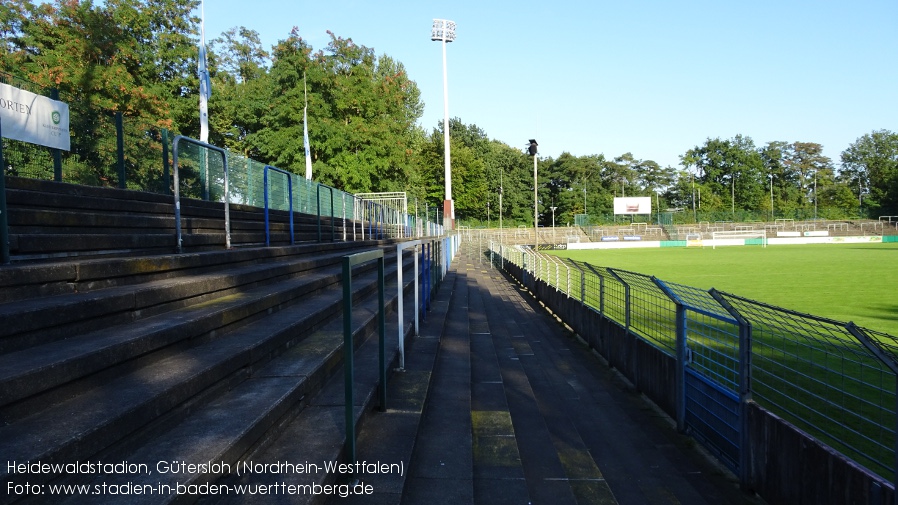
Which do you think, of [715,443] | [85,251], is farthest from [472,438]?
[85,251]

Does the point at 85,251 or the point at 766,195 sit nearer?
the point at 85,251

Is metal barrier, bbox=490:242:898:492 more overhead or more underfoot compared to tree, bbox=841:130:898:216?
more underfoot

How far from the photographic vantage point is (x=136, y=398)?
283cm

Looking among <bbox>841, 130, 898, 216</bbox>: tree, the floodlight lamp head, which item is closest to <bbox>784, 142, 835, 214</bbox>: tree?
<bbox>841, 130, 898, 216</bbox>: tree

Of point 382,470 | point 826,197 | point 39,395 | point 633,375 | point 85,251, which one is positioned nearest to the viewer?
point 39,395

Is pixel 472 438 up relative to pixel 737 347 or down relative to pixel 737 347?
down

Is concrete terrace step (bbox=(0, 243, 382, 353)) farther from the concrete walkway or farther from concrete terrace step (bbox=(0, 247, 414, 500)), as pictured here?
the concrete walkway

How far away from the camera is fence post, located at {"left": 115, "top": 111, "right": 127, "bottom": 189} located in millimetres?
8867

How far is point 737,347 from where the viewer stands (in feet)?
15.0

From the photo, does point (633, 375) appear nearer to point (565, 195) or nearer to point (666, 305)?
point (666, 305)

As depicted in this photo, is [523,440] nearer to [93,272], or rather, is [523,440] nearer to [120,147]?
[93,272]

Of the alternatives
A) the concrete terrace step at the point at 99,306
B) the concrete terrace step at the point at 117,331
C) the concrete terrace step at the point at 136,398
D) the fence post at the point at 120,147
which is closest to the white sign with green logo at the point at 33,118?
the fence post at the point at 120,147

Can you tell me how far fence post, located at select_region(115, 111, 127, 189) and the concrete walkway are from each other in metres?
5.16

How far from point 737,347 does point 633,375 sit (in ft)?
8.82
